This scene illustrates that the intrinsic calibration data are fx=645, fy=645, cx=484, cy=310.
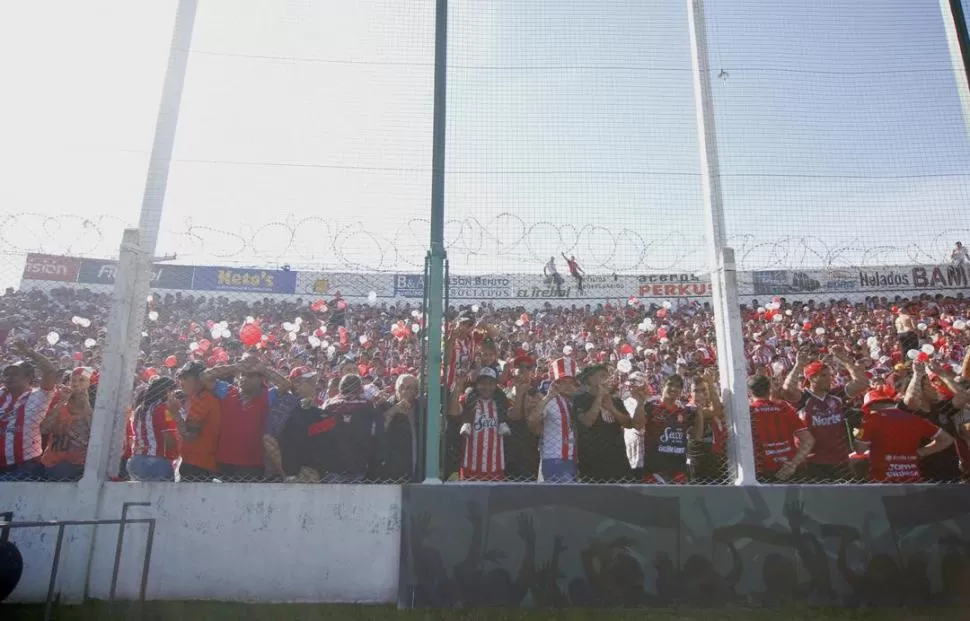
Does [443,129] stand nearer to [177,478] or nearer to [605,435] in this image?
[605,435]

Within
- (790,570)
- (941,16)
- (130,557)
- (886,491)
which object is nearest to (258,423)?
(130,557)

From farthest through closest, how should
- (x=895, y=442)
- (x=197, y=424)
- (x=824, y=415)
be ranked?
(x=824, y=415)
(x=895, y=442)
(x=197, y=424)

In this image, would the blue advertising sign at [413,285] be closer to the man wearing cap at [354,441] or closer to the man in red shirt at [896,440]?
the man wearing cap at [354,441]

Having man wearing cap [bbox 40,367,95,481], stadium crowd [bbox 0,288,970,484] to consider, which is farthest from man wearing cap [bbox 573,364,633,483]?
man wearing cap [bbox 40,367,95,481]

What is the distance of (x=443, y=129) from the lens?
5395 millimetres

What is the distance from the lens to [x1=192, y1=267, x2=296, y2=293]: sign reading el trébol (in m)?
15.5

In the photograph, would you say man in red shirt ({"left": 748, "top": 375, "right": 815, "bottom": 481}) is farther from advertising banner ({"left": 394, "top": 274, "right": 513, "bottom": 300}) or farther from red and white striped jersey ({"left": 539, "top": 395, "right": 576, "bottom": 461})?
advertising banner ({"left": 394, "top": 274, "right": 513, "bottom": 300})

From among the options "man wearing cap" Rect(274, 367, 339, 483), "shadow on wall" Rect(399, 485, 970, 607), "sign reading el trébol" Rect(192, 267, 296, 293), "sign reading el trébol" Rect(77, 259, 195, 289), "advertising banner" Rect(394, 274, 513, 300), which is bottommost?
"shadow on wall" Rect(399, 485, 970, 607)

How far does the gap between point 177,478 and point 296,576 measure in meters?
1.29

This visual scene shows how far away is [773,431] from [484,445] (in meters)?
2.46

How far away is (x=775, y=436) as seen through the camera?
17.9 ft

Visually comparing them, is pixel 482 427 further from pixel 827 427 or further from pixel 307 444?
pixel 827 427

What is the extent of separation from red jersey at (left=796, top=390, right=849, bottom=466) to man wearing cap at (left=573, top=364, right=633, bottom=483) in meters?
1.67

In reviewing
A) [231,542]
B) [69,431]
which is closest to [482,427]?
[231,542]
